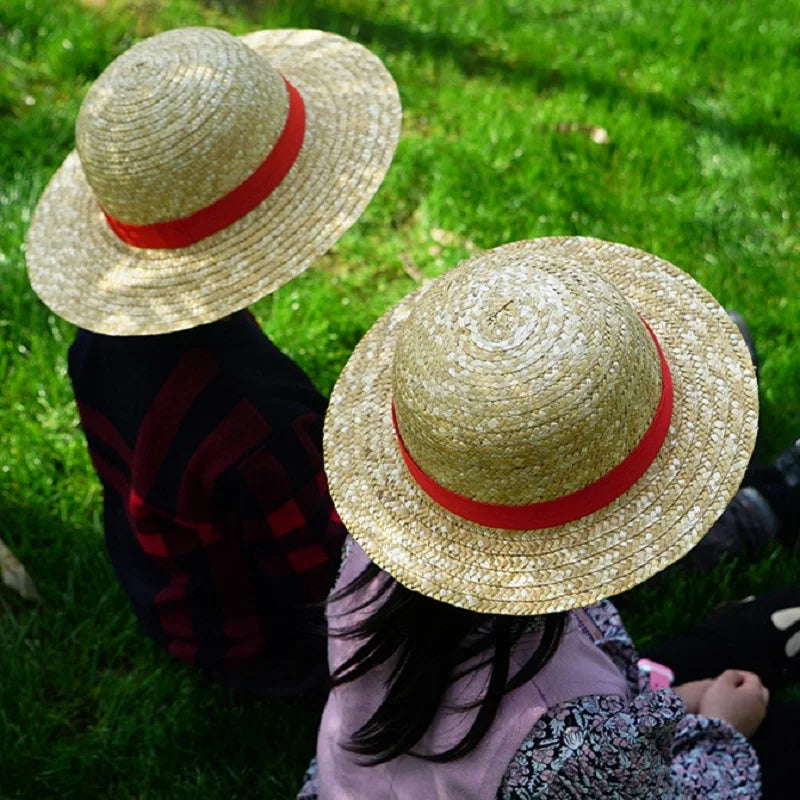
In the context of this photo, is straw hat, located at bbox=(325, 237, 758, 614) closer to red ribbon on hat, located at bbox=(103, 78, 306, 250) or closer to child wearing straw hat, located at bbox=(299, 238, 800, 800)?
child wearing straw hat, located at bbox=(299, 238, 800, 800)

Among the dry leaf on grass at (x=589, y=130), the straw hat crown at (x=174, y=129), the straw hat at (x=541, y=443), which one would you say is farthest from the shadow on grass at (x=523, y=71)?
the straw hat at (x=541, y=443)

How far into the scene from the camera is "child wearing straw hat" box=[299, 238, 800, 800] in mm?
1505

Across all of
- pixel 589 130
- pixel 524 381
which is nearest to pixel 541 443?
pixel 524 381

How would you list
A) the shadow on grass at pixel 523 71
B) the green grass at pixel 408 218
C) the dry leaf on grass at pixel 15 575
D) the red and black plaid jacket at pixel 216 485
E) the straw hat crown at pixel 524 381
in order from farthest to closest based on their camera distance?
1. the shadow on grass at pixel 523 71
2. the dry leaf on grass at pixel 15 575
3. the green grass at pixel 408 218
4. the red and black plaid jacket at pixel 216 485
5. the straw hat crown at pixel 524 381

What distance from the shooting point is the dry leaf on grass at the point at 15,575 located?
300 centimetres

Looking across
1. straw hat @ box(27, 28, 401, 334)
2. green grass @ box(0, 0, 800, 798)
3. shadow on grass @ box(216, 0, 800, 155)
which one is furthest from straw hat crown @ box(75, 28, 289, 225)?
shadow on grass @ box(216, 0, 800, 155)

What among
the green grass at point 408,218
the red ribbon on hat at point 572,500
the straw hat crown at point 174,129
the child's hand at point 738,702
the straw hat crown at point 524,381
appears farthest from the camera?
the green grass at point 408,218

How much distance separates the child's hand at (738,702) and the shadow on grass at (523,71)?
249 centimetres

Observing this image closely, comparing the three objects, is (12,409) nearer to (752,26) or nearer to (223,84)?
(223,84)

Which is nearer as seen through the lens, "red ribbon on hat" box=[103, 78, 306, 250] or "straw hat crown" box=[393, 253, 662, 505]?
"straw hat crown" box=[393, 253, 662, 505]

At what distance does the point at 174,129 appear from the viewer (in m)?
2.12

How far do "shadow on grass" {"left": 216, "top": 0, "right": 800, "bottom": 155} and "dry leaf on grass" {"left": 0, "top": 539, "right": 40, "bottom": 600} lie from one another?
303 cm

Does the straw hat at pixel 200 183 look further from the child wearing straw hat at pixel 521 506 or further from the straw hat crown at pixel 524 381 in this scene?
the straw hat crown at pixel 524 381

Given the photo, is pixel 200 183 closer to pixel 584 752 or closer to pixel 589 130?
pixel 584 752
